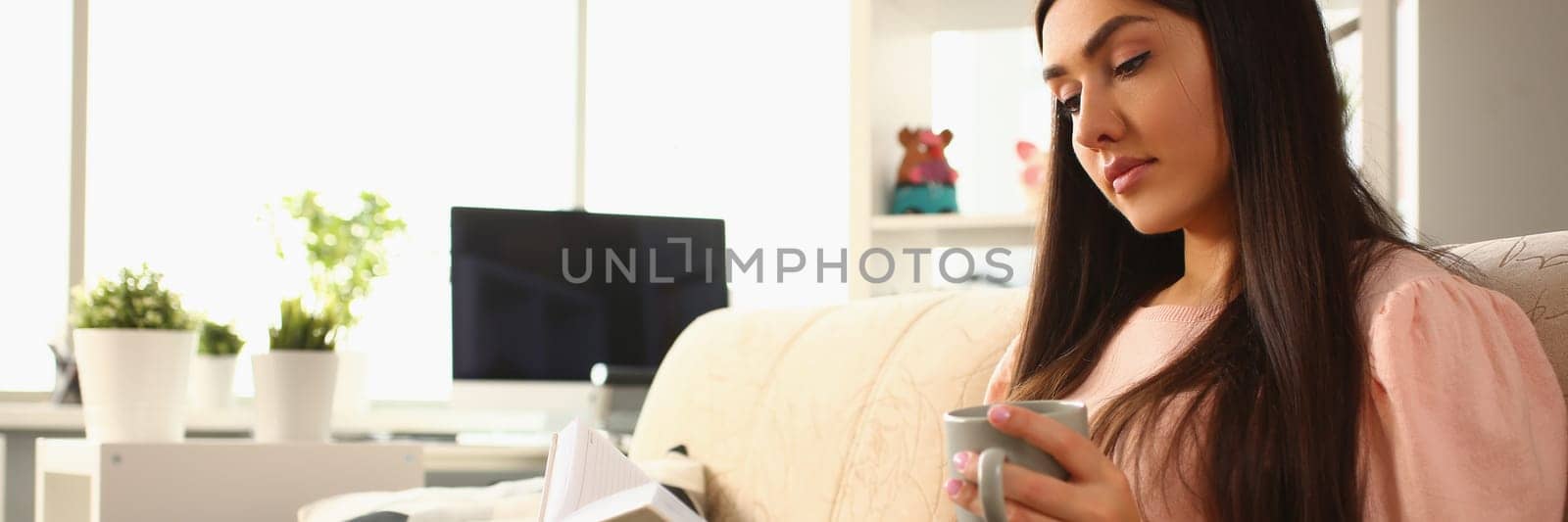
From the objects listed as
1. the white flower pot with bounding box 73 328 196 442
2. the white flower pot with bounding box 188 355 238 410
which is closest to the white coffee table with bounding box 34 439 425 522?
the white flower pot with bounding box 73 328 196 442

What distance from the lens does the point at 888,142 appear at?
2555 millimetres

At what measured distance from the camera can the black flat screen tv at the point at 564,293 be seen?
2.77 metres

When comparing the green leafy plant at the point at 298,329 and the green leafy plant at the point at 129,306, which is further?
the green leafy plant at the point at 298,329

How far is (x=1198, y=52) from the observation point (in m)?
0.97

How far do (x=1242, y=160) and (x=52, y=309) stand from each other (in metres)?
3.20

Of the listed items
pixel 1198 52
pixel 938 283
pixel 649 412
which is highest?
pixel 1198 52

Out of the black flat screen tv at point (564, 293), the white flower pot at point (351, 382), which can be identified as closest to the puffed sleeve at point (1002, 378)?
the black flat screen tv at point (564, 293)

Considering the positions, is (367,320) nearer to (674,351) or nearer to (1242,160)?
(674,351)

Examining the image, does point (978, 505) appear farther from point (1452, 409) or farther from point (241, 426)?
point (241, 426)

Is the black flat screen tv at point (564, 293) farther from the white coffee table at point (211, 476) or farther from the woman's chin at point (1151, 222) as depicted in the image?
the woman's chin at point (1151, 222)

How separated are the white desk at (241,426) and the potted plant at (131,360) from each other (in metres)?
0.57

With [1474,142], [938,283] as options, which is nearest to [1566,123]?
A: [1474,142]

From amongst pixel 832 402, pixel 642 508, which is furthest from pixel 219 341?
pixel 642 508

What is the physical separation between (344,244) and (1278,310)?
6.94 ft
